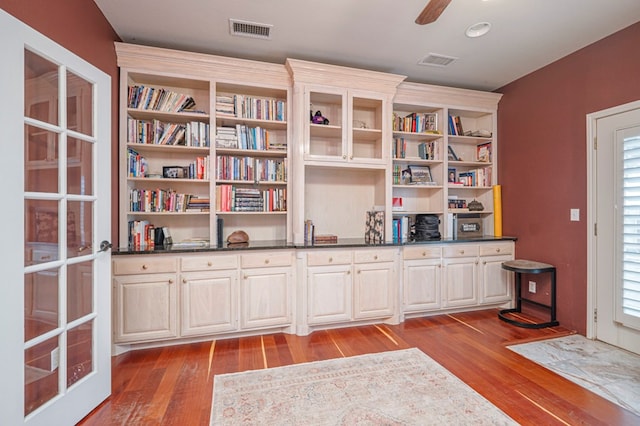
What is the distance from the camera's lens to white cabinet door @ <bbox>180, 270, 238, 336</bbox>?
2561 mm

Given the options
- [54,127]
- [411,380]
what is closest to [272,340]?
[411,380]

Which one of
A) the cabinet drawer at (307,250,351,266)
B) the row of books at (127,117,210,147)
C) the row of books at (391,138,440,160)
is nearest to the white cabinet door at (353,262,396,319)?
the cabinet drawer at (307,250,351,266)

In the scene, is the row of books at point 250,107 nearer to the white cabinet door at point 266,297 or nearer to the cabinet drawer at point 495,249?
the white cabinet door at point 266,297

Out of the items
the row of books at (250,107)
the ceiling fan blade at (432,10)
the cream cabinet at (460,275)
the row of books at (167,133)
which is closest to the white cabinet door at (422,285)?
the cream cabinet at (460,275)

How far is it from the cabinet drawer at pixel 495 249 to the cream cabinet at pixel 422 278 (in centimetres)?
58

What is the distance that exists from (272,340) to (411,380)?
4.15 feet

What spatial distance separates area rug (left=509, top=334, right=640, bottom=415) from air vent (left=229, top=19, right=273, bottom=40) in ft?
11.4

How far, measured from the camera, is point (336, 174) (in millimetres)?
3525

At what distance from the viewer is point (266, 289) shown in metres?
2.76

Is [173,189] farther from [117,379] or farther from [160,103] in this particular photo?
[117,379]

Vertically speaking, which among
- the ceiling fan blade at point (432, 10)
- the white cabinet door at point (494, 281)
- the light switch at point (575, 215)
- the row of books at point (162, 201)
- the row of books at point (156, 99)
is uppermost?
the ceiling fan blade at point (432, 10)

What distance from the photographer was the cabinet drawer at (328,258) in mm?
2852

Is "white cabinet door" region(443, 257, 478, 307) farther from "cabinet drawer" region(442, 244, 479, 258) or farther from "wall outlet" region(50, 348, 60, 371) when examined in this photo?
"wall outlet" region(50, 348, 60, 371)

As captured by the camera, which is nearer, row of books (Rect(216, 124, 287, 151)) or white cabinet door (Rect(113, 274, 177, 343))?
white cabinet door (Rect(113, 274, 177, 343))
